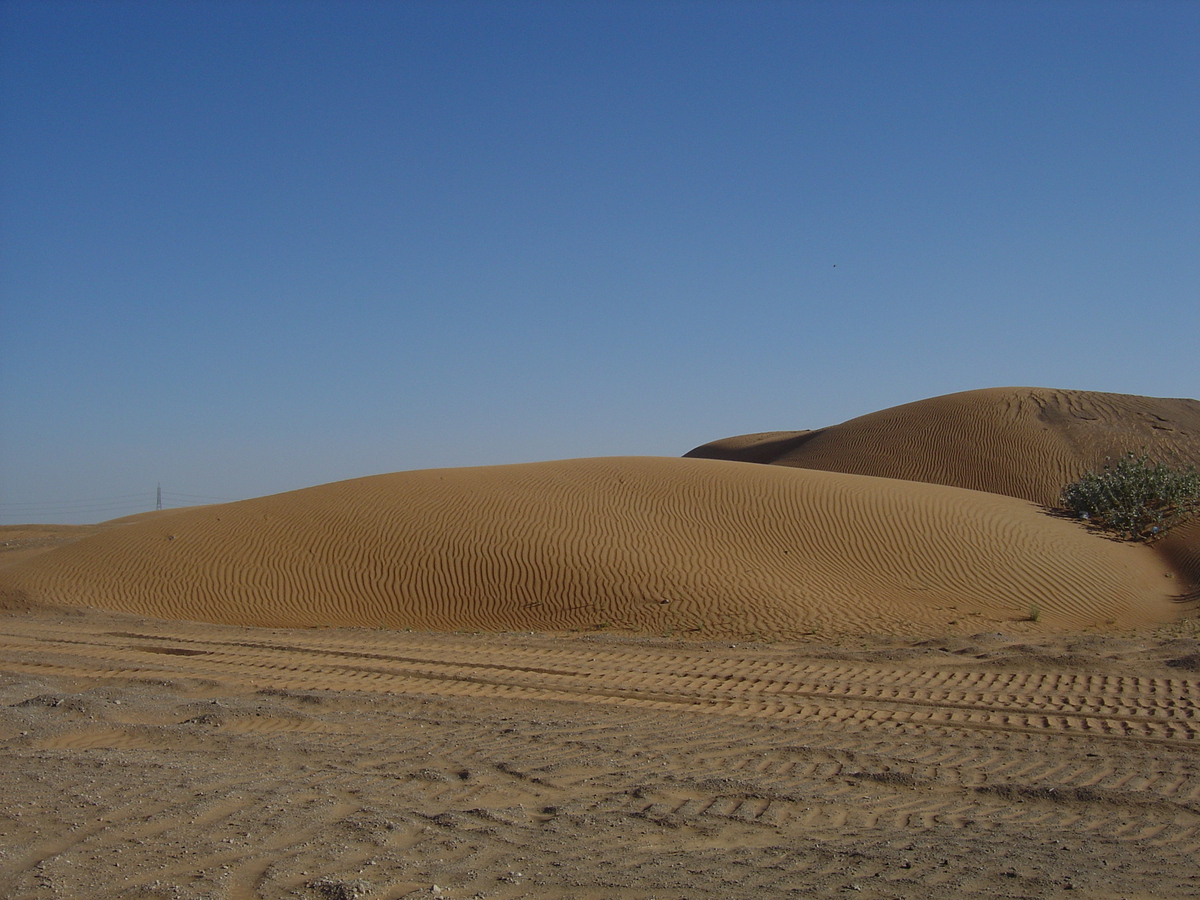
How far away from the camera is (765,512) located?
20.1 meters

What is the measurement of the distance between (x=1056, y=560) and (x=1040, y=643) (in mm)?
6496

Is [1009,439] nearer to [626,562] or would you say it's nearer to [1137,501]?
[1137,501]

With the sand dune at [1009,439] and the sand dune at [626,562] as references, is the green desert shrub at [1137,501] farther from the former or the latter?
the sand dune at [1009,439]

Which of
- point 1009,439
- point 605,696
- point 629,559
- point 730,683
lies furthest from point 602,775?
point 1009,439

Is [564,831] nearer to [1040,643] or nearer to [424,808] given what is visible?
[424,808]

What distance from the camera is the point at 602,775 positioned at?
644 cm

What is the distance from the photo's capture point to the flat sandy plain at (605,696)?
15.6ft

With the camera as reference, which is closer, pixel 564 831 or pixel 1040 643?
pixel 564 831

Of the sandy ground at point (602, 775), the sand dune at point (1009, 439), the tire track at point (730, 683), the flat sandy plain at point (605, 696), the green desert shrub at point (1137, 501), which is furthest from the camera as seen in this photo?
the sand dune at point (1009, 439)

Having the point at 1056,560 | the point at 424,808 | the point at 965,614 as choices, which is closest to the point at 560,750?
the point at 424,808

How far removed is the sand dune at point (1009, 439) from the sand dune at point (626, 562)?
39.7 ft

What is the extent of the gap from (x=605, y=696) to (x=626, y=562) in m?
8.26

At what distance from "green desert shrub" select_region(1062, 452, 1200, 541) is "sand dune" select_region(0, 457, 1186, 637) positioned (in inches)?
47.8

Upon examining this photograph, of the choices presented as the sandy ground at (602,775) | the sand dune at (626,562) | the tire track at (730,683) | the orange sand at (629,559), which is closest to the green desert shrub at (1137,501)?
the orange sand at (629,559)
